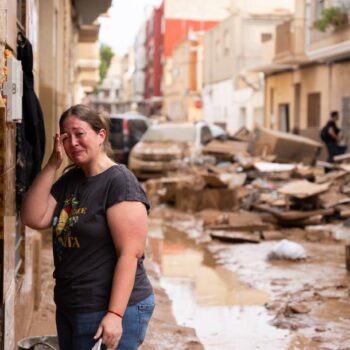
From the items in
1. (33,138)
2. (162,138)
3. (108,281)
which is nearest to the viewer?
(108,281)

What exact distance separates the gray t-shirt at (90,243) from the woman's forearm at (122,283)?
0.23 ft

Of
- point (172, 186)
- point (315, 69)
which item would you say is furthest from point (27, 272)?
point (315, 69)

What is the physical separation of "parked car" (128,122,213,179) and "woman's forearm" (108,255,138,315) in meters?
17.2

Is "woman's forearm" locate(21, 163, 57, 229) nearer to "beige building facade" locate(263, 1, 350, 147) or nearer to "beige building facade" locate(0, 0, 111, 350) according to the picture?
"beige building facade" locate(0, 0, 111, 350)

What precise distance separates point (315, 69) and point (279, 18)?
13854mm

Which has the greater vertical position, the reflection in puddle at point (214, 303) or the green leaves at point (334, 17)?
the green leaves at point (334, 17)

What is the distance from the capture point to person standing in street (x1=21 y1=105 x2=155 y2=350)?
10.2ft

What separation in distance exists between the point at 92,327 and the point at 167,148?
1806 cm

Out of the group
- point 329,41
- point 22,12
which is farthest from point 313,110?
point 22,12

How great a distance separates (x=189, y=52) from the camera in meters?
56.0

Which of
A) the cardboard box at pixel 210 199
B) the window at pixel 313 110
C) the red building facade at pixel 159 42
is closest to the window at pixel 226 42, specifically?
the window at pixel 313 110

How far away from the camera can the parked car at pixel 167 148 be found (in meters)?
20.6

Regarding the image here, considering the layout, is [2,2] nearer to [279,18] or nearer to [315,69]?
[315,69]

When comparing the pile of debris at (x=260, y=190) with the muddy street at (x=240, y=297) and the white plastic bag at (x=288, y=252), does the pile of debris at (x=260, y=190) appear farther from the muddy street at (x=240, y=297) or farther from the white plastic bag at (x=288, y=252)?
the white plastic bag at (x=288, y=252)
